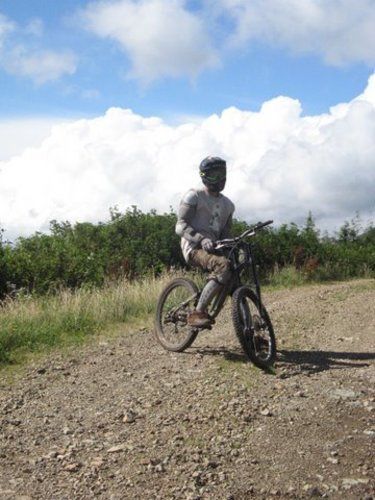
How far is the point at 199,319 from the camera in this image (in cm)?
702

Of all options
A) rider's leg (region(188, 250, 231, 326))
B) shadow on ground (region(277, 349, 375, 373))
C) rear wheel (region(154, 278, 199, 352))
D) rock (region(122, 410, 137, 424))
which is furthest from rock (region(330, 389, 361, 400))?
rear wheel (region(154, 278, 199, 352))

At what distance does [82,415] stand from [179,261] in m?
10.7

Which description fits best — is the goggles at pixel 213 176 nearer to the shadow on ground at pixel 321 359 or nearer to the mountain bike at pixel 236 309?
the mountain bike at pixel 236 309

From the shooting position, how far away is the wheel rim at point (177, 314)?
7.44m

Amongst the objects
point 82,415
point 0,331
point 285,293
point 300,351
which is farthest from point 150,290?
point 82,415

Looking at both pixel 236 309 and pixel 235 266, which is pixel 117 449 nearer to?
pixel 236 309

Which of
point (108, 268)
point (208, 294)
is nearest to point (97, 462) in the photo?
point (208, 294)

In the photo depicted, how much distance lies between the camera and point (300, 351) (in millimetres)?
7543

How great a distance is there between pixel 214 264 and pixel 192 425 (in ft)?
7.72

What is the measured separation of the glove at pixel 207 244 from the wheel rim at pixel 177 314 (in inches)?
26.1

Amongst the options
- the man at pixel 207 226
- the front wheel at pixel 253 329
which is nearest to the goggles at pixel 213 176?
the man at pixel 207 226

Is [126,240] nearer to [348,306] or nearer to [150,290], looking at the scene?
[150,290]

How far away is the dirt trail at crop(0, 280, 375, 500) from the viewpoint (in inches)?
161

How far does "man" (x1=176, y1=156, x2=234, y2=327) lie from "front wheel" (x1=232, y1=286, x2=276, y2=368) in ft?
1.35
